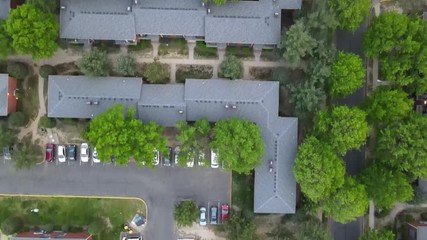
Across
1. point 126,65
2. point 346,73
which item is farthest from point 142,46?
point 346,73

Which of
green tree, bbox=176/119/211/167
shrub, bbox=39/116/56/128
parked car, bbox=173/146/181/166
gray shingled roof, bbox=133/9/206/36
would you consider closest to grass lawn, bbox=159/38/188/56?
gray shingled roof, bbox=133/9/206/36

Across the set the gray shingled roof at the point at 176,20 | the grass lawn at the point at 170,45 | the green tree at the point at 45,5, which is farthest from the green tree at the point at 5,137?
the grass lawn at the point at 170,45

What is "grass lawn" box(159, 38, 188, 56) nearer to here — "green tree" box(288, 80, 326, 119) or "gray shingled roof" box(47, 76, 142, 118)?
"gray shingled roof" box(47, 76, 142, 118)

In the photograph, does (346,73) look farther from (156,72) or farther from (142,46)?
(142,46)

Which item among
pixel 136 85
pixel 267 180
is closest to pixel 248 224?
pixel 267 180

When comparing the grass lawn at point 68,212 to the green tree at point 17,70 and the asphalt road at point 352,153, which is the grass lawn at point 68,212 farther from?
the asphalt road at point 352,153

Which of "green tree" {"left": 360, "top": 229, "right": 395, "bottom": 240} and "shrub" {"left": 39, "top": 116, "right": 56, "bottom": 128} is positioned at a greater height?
"shrub" {"left": 39, "top": 116, "right": 56, "bottom": 128}
